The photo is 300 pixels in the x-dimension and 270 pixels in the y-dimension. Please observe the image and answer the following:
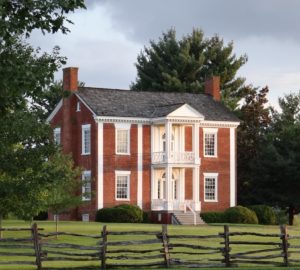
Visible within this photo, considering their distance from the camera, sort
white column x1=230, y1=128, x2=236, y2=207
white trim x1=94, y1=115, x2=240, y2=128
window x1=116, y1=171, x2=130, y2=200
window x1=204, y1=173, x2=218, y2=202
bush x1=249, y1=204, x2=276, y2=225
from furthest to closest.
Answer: white column x1=230, y1=128, x2=236, y2=207 < window x1=204, y1=173, x2=218, y2=202 < bush x1=249, y1=204, x2=276, y2=225 < window x1=116, y1=171, x2=130, y2=200 < white trim x1=94, y1=115, x2=240, y2=128

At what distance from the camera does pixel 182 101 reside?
7175cm

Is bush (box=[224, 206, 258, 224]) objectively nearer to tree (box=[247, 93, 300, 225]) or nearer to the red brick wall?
the red brick wall

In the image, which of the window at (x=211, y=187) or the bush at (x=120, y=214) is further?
the window at (x=211, y=187)

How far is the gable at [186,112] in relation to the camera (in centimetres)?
6650

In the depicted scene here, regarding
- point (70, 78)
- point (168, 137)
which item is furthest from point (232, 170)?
point (70, 78)

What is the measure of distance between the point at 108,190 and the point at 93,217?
2.06 metres

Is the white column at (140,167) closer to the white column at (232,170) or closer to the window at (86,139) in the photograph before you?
the window at (86,139)

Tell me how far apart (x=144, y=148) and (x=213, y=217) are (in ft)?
21.7

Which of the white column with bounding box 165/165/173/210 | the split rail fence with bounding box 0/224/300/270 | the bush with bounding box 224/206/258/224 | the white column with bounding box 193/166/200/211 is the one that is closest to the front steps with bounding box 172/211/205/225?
the white column with bounding box 165/165/173/210

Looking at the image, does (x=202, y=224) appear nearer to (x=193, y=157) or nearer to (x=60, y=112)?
(x=193, y=157)

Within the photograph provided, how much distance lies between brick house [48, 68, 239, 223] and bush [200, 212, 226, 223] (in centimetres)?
68

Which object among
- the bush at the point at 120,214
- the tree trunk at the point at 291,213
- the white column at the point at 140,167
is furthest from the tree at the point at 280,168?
the bush at the point at 120,214

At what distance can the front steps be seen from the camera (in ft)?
215

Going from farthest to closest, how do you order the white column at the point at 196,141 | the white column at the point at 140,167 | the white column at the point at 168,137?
the white column at the point at 196,141 < the white column at the point at 140,167 < the white column at the point at 168,137
